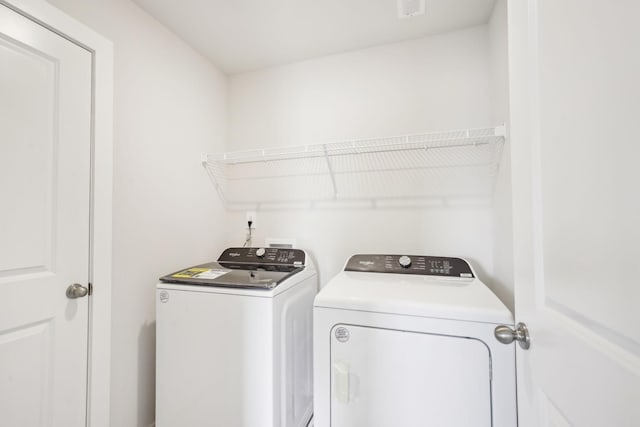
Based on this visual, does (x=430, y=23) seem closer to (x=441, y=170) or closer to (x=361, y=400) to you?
(x=441, y=170)

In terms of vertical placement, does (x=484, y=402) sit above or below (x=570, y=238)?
below

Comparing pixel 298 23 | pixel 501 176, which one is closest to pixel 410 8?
pixel 298 23

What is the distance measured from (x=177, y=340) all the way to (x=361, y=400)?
0.99 metres

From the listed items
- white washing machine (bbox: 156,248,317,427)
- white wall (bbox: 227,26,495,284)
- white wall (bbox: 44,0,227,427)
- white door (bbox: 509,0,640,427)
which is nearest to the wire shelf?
white wall (bbox: 227,26,495,284)

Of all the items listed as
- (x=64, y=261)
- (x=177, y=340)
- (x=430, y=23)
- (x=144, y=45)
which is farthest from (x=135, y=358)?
(x=430, y=23)

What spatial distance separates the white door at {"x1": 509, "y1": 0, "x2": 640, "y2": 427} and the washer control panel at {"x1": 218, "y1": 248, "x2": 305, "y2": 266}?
132 centimetres

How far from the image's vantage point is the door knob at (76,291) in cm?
122

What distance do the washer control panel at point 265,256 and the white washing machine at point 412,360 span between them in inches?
25.6

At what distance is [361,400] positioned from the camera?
1.08m

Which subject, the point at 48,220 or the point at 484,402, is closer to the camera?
the point at 484,402

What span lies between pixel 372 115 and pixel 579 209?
5.31 feet

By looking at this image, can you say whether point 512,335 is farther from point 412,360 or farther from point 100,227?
point 100,227

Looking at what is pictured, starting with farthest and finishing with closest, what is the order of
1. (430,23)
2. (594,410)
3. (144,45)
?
(430,23) < (144,45) < (594,410)

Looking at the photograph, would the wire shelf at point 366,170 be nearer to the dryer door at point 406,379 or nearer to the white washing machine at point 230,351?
the white washing machine at point 230,351
